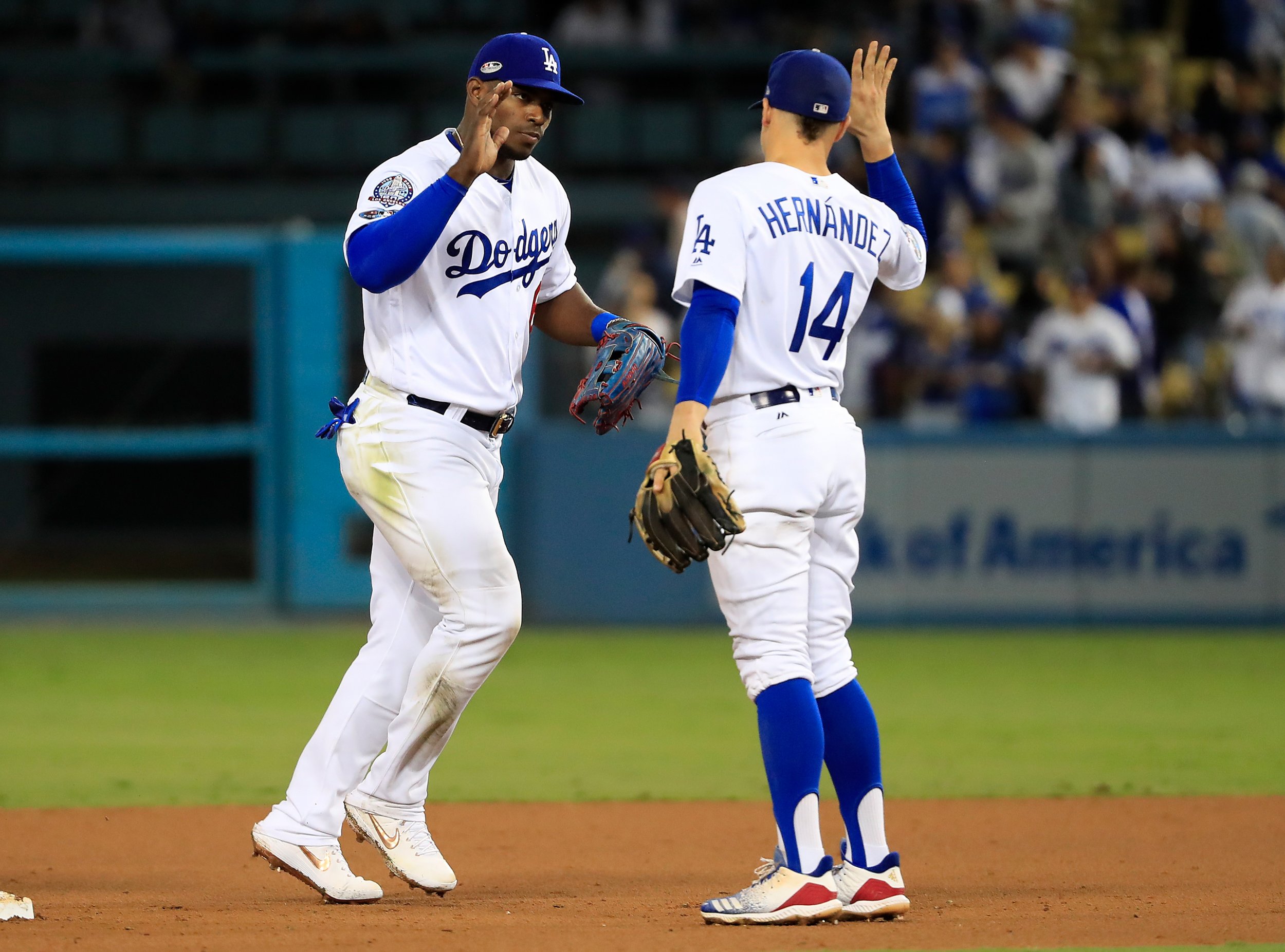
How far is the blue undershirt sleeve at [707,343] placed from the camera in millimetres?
4289

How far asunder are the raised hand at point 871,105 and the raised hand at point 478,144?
0.96 meters

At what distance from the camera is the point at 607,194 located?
56.6 ft

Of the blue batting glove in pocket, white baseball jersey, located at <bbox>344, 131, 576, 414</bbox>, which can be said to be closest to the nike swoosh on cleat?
the blue batting glove in pocket

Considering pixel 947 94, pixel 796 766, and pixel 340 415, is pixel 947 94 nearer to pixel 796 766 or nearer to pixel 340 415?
pixel 340 415

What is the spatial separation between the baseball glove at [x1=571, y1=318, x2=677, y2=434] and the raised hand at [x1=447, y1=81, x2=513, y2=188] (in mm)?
689

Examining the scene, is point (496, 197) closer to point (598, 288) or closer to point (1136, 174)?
point (1136, 174)

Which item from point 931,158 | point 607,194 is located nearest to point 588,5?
point 607,194

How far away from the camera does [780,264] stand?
14.4 ft

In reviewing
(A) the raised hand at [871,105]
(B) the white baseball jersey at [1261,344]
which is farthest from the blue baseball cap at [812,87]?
(B) the white baseball jersey at [1261,344]

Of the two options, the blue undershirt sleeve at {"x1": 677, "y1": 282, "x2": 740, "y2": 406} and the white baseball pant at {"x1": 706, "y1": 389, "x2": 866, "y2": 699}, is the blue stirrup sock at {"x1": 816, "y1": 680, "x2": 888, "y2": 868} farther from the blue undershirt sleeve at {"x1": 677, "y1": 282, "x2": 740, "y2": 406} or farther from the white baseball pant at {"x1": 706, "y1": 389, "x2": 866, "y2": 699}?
the blue undershirt sleeve at {"x1": 677, "y1": 282, "x2": 740, "y2": 406}

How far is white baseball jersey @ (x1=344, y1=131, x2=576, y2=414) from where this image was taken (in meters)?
4.58

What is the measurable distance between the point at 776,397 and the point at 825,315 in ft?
0.79

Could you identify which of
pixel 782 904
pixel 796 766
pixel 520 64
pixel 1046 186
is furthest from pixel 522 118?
pixel 1046 186

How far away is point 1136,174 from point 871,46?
10.6 m
